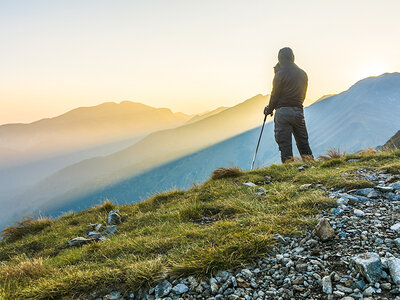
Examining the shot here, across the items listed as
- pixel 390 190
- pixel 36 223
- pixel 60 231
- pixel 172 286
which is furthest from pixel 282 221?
pixel 36 223

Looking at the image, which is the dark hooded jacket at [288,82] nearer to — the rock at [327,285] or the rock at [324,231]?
the rock at [324,231]

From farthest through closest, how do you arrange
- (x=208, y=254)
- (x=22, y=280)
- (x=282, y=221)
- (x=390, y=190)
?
(x=390, y=190), (x=282, y=221), (x=22, y=280), (x=208, y=254)

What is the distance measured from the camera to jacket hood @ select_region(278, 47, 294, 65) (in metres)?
11.7

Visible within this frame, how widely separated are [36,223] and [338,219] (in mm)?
8941

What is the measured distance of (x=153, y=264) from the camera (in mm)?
3186

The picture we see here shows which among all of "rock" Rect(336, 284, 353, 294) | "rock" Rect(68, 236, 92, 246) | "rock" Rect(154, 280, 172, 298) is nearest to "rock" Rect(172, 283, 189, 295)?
"rock" Rect(154, 280, 172, 298)

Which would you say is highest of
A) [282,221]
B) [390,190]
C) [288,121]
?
[288,121]

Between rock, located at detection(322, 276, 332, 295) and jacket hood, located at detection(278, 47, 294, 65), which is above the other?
jacket hood, located at detection(278, 47, 294, 65)

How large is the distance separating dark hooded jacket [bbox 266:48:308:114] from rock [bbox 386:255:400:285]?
33.3ft

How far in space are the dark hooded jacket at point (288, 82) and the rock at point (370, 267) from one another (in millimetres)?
10162

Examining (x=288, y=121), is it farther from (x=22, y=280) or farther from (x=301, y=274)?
(x=22, y=280)

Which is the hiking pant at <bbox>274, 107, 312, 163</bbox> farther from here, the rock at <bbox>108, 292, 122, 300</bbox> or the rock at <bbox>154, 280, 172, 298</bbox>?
the rock at <bbox>108, 292, 122, 300</bbox>

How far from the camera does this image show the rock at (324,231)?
3328mm

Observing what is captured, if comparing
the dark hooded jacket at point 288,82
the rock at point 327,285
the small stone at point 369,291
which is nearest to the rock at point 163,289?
the rock at point 327,285
